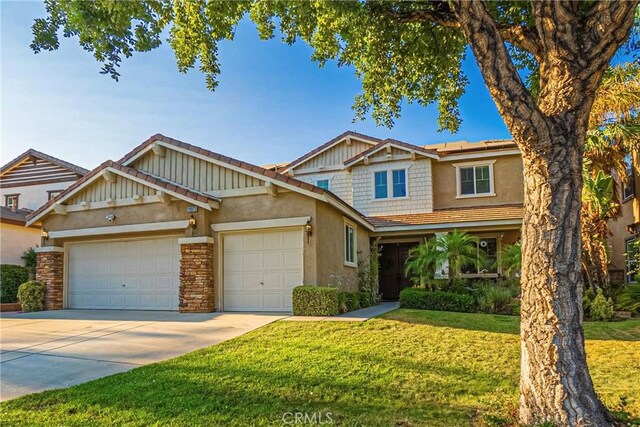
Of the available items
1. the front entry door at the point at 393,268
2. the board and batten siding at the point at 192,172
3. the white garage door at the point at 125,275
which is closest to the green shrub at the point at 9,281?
the white garage door at the point at 125,275

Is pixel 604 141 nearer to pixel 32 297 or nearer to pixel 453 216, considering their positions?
pixel 453 216

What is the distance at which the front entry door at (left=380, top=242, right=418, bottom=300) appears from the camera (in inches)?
757

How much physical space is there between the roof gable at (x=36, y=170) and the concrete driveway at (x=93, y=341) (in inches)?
552

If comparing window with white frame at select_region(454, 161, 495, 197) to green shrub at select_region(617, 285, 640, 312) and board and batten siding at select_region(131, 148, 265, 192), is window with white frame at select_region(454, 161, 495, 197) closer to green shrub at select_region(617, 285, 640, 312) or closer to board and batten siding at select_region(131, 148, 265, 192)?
green shrub at select_region(617, 285, 640, 312)

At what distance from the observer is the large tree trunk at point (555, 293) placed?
4.42 metres

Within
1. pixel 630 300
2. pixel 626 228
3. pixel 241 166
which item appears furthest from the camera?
pixel 626 228

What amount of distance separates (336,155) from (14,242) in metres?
14.3

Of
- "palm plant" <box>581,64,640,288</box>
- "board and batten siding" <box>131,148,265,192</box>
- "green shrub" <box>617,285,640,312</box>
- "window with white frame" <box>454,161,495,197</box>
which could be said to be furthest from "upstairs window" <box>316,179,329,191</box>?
"green shrub" <box>617,285,640,312</box>

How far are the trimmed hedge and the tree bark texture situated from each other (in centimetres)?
892

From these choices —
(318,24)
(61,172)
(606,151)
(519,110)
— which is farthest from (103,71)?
(61,172)

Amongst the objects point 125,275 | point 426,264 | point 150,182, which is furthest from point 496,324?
point 125,275

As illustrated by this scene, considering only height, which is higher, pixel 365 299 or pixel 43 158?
pixel 43 158

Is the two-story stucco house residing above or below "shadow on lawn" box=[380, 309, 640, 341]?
above

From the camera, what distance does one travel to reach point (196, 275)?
12617 mm
